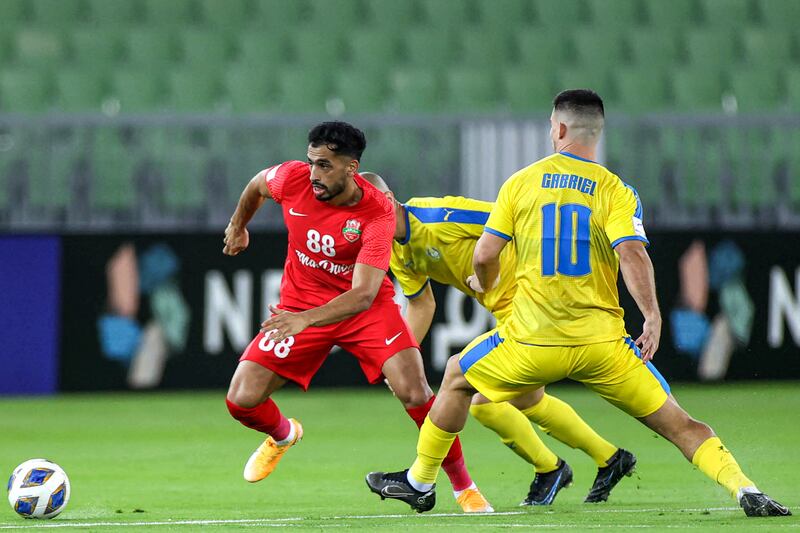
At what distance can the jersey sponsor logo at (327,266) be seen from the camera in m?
6.77

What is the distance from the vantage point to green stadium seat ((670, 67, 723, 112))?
1419cm

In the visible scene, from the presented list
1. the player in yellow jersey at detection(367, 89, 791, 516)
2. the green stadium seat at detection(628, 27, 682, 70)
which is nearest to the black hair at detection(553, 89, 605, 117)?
the player in yellow jersey at detection(367, 89, 791, 516)

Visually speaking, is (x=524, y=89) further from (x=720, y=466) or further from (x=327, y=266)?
(x=720, y=466)

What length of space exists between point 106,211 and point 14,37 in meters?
3.04

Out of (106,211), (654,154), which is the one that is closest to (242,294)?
(106,211)

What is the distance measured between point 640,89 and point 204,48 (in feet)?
14.5

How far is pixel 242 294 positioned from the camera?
11.9 metres

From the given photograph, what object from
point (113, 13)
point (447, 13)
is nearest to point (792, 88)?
Answer: point (447, 13)

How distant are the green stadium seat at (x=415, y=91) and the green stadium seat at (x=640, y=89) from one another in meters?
1.85

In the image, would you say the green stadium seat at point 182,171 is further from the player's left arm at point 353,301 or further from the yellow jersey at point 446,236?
the player's left arm at point 353,301

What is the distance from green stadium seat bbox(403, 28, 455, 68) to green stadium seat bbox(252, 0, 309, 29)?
3.57 ft

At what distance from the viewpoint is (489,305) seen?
662cm

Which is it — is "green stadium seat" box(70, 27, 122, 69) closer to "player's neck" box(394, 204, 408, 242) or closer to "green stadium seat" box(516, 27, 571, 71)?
"green stadium seat" box(516, 27, 571, 71)

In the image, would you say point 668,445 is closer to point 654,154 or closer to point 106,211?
point 654,154
